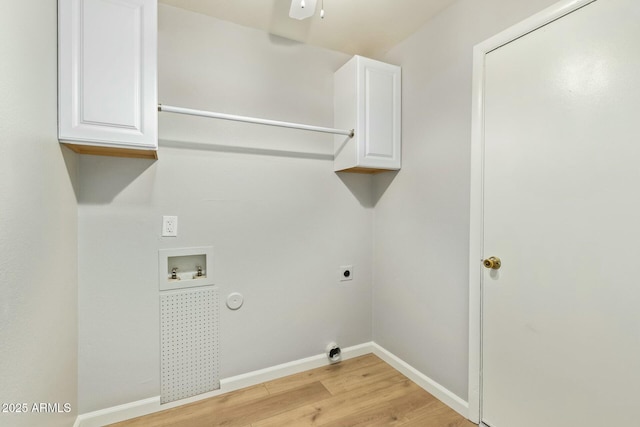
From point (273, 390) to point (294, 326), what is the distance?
0.43 m

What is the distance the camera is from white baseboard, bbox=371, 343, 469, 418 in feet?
5.49

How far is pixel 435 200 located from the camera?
1.86 meters

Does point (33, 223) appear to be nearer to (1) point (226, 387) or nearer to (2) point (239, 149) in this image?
(2) point (239, 149)

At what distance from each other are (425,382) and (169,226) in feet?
6.45

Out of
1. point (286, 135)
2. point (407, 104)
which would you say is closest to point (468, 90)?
point (407, 104)

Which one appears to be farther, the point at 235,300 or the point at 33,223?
the point at 235,300

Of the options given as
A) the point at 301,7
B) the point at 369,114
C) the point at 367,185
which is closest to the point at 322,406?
the point at 367,185

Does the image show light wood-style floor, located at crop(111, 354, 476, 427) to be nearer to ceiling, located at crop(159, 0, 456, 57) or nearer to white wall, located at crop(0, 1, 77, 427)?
white wall, located at crop(0, 1, 77, 427)

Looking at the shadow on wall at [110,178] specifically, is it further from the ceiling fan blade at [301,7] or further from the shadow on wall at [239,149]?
the ceiling fan blade at [301,7]

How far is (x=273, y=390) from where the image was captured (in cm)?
190

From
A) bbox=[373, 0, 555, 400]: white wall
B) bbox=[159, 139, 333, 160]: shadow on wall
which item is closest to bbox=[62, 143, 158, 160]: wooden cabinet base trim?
bbox=[159, 139, 333, 160]: shadow on wall

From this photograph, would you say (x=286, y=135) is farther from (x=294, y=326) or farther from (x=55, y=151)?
(x=294, y=326)

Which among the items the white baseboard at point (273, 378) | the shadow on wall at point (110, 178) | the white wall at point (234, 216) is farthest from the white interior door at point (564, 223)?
the shadow on wall at point (110, 178)

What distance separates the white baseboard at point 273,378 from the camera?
1592mm
